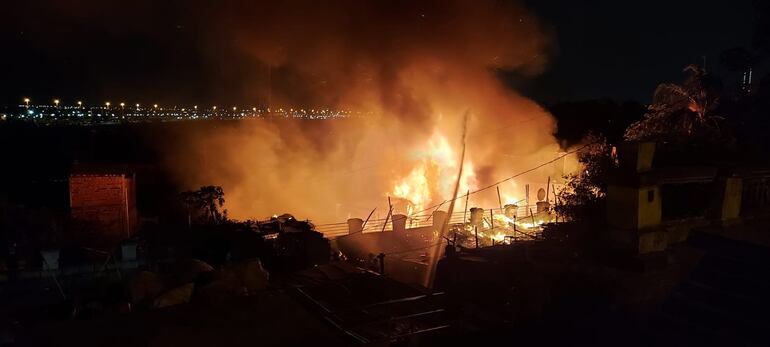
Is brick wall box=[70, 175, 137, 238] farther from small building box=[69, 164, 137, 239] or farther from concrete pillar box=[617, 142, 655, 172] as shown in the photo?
concrete pillar box=[617, 142, 655, 172]

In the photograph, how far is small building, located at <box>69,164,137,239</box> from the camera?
15492 mm

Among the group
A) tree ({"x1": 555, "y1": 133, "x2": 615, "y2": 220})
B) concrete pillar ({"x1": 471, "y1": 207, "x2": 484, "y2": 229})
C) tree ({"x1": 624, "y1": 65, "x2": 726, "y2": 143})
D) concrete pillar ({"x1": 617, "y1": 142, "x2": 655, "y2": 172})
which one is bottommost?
concrete pillar ({"x1": 471, "y1": 207, "x2": 484, "y2": 229})

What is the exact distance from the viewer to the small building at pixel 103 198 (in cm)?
1549

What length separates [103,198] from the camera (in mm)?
15922

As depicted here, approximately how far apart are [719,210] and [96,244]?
1416cm

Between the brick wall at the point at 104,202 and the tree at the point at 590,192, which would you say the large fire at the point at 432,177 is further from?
the tree at the point at 590,192

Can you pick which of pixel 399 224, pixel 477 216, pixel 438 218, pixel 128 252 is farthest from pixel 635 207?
pixel 438 218

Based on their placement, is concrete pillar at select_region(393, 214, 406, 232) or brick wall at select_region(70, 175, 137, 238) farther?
brick wall at select_region(70, 175, 137, 238)

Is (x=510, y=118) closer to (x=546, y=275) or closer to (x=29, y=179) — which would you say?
(x=546, y=275)

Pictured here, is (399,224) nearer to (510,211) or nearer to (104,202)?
(510,211)

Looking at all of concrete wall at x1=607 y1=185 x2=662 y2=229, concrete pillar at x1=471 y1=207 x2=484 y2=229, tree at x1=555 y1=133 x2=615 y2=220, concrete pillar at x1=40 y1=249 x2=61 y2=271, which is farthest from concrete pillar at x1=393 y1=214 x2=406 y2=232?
concrete wall at x1=607 y1=185 x2=662 y2=229

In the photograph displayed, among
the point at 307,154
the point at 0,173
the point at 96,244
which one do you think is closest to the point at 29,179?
the point at 0,173

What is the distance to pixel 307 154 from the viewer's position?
28.1m

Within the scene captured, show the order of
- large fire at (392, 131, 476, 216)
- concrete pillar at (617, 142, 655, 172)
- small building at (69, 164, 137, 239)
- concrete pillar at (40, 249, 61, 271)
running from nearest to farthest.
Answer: concrete pillar at (617, 142, 655, 172), concrete pillar at (40, 249, 61, 271), small building at (69, 164, 137, 239), large fire at (392, 131, 476, 216)
